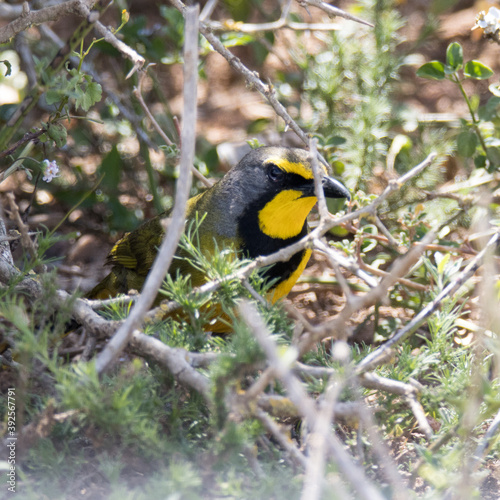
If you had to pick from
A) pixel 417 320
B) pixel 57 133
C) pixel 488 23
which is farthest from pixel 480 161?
pixel 57 133

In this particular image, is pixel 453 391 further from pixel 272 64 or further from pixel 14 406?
pixel 272 64

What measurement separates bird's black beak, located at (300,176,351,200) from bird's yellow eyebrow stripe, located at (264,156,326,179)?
44mm

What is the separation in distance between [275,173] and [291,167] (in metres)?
0.10

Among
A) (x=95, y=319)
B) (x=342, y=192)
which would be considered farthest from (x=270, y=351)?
(x=342, y=192)

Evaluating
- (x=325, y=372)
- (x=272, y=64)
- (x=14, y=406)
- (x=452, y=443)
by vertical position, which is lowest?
(x=452, y=443)

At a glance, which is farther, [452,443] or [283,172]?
[283,172]

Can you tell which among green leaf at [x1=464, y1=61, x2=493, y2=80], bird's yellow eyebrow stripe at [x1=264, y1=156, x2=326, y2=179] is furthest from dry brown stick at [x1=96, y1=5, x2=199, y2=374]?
green leaf at [x1=464, y1=61, x2=493, y2=80]

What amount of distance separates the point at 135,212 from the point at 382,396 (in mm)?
2766

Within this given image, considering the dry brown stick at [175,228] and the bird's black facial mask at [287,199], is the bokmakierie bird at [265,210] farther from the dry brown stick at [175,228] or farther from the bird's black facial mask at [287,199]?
the dry brown stick at [175,228]

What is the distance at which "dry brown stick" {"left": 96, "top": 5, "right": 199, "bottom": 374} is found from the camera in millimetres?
1973

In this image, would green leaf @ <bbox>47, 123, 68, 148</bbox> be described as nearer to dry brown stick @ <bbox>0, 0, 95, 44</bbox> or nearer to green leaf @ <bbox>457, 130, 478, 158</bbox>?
dry brown stick @ <bbox>0, 0, 95, 44</bbox>

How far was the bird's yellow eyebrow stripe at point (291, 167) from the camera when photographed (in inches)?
129

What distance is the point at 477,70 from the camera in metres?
3.43

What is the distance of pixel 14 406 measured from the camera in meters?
2.28
